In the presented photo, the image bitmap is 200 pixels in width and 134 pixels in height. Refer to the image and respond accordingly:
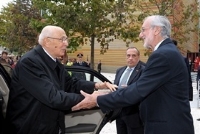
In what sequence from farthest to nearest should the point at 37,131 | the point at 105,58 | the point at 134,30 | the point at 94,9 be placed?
the point at 105,58
the point at 134,30
the point at 94,9
the point at 37,131

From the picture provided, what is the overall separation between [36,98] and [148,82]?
99cm

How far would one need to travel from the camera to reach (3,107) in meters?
3.05

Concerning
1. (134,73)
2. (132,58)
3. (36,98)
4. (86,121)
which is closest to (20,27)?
(132,58)

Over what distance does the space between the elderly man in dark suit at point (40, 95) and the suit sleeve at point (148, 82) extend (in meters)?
0.43

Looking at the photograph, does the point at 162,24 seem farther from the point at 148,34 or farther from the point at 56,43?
the point at 56,43

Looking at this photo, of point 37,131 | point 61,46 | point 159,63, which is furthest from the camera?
point 61,46

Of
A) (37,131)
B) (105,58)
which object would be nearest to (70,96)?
(37,131)

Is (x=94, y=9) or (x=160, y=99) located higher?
(x=94, y=9)

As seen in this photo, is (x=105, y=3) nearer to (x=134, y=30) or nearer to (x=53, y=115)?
(x=134, y=30)

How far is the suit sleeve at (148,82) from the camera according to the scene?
106 inches

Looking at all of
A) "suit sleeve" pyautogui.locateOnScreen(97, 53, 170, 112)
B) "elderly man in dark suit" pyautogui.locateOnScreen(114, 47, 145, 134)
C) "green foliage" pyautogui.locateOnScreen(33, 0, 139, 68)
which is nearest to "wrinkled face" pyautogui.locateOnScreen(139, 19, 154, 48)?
"suit sleeve" pyautogui.locateOnScreen(97, 53, 170, 112)

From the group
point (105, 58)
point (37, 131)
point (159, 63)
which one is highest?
point (159, 63)

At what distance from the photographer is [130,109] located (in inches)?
177

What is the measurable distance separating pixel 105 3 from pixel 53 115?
1300 centimetres
